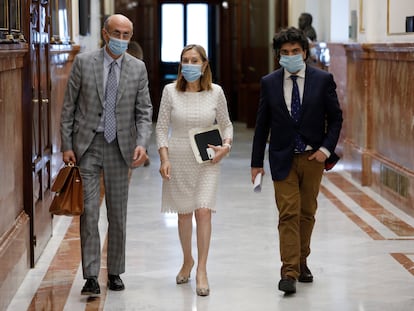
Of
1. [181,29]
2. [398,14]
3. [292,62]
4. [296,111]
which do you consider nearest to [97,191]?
[296,111]

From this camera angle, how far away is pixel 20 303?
6637mm

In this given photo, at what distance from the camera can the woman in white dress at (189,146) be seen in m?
6.85

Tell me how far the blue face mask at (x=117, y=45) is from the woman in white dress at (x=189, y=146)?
0.40 meters

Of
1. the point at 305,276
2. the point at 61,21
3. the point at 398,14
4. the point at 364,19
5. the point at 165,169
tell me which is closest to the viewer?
the point at 165,169

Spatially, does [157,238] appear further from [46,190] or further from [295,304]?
[295,304]

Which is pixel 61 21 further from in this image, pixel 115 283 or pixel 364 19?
pixel 115 283

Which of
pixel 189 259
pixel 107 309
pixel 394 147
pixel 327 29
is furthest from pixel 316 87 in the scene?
pixel 327 29

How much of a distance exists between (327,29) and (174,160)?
30.7 ft

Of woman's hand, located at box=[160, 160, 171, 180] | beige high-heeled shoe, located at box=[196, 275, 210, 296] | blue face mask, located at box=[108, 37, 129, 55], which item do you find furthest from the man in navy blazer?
blue face mask, located at box=[108, 37, 129, 55]

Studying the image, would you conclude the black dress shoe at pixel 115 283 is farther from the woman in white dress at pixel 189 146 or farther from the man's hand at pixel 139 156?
the man's hand at pixel 139 156

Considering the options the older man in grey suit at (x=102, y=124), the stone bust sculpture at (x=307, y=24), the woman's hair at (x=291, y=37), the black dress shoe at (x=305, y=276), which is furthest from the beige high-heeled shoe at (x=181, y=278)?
the stone bust sculpture at (x=307, y=24)

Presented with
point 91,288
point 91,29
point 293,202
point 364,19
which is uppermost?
point 364,19

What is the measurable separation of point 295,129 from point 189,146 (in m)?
0.69

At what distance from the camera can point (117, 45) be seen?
6.73 m
